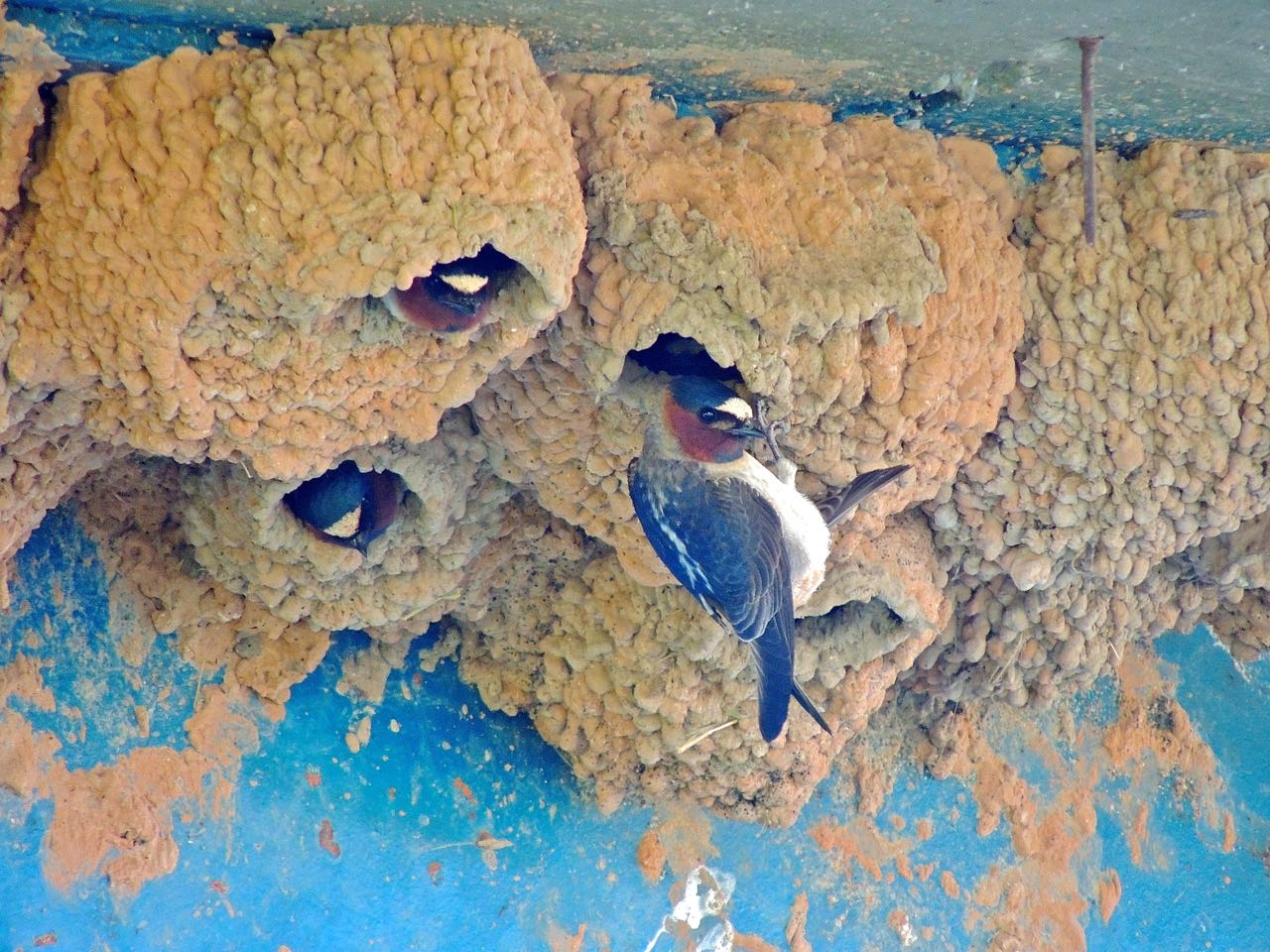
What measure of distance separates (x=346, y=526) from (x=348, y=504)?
70 mm

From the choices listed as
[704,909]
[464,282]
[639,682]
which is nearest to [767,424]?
[464,282]

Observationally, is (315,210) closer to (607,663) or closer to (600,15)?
(600,15)

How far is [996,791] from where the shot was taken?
4750 millimetres

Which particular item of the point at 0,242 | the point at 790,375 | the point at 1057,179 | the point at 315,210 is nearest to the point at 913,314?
the point at 790,375

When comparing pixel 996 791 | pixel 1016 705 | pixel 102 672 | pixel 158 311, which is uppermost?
pixel 158 311

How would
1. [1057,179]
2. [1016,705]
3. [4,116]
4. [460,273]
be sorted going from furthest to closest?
1. [1016,705]
2. [1057,179]
3. [460,273]
4. [4,116]

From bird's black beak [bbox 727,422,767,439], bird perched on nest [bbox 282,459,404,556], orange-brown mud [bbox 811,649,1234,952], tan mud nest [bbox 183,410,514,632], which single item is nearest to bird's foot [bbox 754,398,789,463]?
bird's black beak [bbox 727,422,767,439]

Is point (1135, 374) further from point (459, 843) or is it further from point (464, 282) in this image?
point (459, 843)

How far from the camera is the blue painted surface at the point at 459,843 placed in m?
3.49

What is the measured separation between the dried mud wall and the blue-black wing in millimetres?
183

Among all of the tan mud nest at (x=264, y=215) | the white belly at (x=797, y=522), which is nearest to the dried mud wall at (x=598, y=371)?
the tan mud nest at (x=264, y=215)

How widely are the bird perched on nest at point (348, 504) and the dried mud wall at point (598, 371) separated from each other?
52 mm

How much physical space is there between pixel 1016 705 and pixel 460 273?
2.44m

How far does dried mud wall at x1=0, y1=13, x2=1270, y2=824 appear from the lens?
279cm
